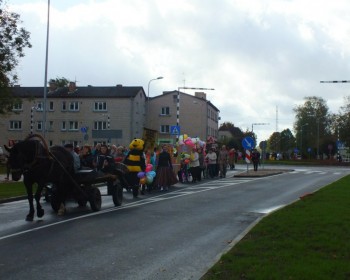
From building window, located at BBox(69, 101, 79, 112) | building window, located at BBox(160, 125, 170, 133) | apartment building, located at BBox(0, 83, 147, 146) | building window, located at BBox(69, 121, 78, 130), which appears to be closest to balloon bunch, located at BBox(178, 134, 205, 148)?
apartment building, located at BBox(0, 83, 147, 146)

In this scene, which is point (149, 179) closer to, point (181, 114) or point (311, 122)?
point (181, 114)

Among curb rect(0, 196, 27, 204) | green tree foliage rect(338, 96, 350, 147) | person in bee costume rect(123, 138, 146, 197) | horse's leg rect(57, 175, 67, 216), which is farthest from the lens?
green tree foliage rect(338, 96, 350, 147)

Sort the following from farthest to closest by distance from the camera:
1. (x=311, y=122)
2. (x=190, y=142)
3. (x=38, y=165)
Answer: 1. (x=311, y=122)
2. (x=190, y=142)
3. (x=38, y=165)

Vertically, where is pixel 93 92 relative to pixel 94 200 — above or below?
above

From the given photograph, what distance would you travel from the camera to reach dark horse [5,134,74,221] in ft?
38.7

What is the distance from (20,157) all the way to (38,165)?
48 cm

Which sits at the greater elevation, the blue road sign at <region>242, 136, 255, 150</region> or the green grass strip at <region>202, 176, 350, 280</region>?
the blue road sign at <region>242, 136, 255, 150</region>

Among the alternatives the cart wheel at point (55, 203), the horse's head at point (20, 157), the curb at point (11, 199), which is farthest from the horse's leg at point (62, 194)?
the curb at point (11, 199)

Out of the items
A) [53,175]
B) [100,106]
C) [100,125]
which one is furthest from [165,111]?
[53,175]

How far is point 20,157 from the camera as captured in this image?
464 inches

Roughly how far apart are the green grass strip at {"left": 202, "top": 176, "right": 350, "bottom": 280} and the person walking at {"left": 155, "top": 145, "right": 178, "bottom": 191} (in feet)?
30.9

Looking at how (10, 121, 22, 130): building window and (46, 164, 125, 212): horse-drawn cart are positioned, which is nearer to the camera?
(46, 164, 125, 212): horse-drawn cart

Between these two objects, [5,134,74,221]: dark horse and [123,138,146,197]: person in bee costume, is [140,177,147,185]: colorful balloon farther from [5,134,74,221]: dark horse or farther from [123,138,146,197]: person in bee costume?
[5,134,74,221]: dark horse

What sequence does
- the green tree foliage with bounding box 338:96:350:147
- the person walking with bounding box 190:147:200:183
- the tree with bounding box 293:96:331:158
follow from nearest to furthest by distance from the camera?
the person walking with bounding box 190:147:200:183 → the green tree foliage with bounding box 338:96:350:147 → the tree with bounding box 293:96:331:158
